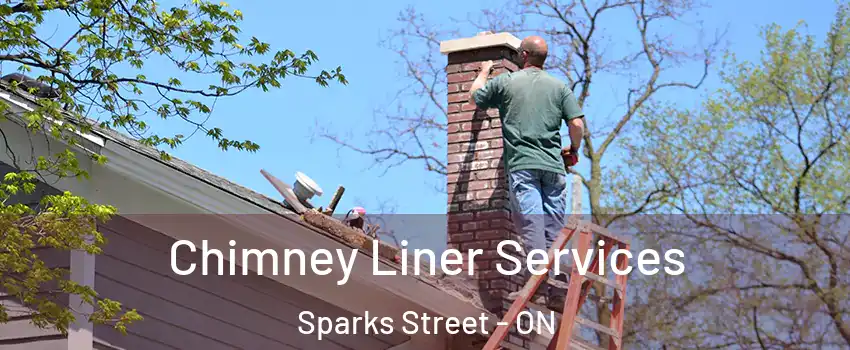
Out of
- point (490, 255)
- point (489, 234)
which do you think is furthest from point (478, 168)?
point (490, 255)

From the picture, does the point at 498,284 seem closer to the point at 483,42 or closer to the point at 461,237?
the point at 461,237

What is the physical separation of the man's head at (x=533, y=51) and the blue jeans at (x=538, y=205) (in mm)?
757

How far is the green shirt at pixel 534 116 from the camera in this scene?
825 cm

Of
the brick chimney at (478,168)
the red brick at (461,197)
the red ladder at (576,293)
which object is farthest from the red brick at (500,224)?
the red ladder at (576,293)

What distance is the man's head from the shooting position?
8445 millimetres

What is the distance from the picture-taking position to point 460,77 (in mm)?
9711

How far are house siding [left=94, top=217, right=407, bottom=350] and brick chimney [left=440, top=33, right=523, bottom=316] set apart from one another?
1.62 meters

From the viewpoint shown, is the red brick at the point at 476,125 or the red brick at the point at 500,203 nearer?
the red brick at the point at 500,203

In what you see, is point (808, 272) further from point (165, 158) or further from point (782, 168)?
point (165, 158)

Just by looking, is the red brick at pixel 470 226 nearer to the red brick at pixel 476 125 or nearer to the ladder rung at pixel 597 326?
the red brick at pixel 476 125

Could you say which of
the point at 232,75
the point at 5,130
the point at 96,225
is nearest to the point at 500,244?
the point at 232,75

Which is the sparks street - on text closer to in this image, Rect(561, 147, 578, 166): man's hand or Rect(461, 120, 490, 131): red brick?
Rect(561, 147, 578, 166): man's hand

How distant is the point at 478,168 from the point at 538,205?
1.43 meters

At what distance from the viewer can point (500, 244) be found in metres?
9.29
